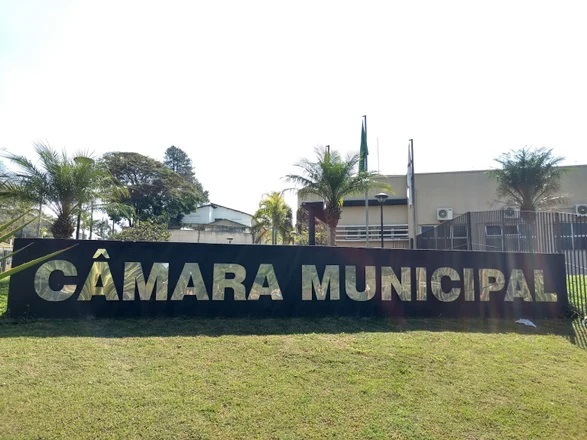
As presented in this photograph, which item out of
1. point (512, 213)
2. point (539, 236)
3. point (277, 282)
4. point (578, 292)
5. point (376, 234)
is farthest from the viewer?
point (376, 234)

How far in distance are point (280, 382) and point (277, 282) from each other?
291 cm

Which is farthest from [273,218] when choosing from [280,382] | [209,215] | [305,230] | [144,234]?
[209,215]

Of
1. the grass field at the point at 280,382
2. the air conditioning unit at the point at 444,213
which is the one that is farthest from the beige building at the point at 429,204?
the grass field at the point at 280,382

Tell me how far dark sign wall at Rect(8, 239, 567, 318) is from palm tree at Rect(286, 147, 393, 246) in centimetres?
866

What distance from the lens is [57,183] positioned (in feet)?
43.3

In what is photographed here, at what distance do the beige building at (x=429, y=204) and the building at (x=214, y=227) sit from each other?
9.81m

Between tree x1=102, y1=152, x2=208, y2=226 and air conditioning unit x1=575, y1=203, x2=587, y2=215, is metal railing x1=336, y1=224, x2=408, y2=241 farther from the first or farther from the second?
tree x1=102, y1=152, x2=208, y2=226

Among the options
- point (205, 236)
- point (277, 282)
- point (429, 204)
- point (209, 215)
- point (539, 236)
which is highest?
point (209, 215)

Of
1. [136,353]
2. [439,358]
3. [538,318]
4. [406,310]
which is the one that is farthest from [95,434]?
[538,318]

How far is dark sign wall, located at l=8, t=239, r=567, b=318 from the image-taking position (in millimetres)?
6621

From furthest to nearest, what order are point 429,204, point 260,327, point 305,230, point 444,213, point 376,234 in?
1. point 305,230
2. point 376,234
3. point 429,204
4. point 444,213
5. point 260,327

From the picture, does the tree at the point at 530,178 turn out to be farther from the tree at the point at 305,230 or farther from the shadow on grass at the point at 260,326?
the shadow on grass at the point at 260,326

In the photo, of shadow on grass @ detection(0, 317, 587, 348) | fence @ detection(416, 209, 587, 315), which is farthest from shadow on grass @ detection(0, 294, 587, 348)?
fence @ detection(416, 209, 587, 315)

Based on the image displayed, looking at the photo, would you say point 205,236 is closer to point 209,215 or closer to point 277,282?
point 209,215
